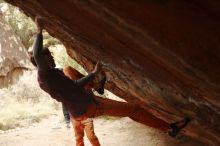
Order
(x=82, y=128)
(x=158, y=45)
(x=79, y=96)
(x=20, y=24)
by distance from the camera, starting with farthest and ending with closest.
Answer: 1. (x=20, y=24)
2. (x=82, y=128)
3. (x=79, y=96)
4. (x=158, y=45)

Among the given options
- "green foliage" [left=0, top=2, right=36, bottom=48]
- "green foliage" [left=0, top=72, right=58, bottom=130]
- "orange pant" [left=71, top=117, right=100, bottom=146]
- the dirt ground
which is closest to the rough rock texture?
"green foliage" [left=0, top=72, right=58, bottom=130]

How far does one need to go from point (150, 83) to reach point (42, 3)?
74.7 inches

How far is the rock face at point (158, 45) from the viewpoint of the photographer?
3275mm

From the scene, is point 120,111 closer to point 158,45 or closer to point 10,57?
point 158,45

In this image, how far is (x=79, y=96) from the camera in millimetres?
5852

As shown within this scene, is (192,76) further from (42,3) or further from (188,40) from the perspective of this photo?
(42,3)

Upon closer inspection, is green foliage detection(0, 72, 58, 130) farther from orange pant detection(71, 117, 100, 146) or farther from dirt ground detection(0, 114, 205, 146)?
orange pant detection(71, 117, 100, 146)

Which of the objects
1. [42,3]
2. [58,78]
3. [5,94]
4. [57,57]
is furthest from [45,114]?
[42,3]

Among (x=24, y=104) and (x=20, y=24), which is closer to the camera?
(x=24, y=104)

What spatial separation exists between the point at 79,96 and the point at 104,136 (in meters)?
4.85

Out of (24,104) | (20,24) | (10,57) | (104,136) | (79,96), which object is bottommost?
(24,104)

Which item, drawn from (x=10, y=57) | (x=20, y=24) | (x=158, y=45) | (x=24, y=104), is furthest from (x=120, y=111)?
(x=20, y=24)

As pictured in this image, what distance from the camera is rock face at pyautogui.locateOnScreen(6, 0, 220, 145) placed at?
129 inches

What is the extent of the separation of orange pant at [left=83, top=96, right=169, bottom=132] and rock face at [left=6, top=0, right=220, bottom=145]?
0.93 ft
